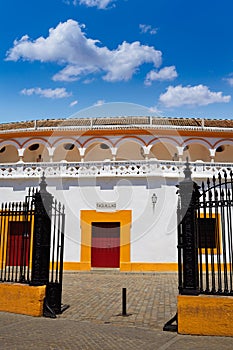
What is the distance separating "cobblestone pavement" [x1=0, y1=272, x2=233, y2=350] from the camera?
529cm

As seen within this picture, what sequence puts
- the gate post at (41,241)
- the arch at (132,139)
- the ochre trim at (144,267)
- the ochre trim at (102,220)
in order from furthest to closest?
the arch at (132,139) < the ochre trim at (102,220) < the ochre trim at (144,267) < the gate post at (41,241)

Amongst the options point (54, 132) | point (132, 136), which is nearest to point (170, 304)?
point (132, 136)

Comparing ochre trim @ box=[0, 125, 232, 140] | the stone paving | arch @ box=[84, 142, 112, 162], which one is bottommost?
the stone paving

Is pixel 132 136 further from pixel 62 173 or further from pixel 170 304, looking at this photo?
pixel 170 304

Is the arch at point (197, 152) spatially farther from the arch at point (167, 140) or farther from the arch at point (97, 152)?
the arch at point (97, 152)

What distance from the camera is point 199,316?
5.88 metres

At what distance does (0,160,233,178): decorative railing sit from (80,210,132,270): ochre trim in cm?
179

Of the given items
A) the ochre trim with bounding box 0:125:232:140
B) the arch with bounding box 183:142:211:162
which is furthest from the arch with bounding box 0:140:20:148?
the arch with bounding box 183:142:211:162

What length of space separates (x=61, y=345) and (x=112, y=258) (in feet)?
37.1

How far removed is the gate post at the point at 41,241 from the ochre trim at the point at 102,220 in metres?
8.51

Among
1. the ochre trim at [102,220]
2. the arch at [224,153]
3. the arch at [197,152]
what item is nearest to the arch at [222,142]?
the arch at [224,153]

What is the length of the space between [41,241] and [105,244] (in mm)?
9194

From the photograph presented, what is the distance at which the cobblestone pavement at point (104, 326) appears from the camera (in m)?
5.29

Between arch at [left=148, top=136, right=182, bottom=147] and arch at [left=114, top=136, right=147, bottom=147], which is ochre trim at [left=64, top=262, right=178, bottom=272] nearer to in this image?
arch at [left=114, top=136, right=147, bottom=147]
